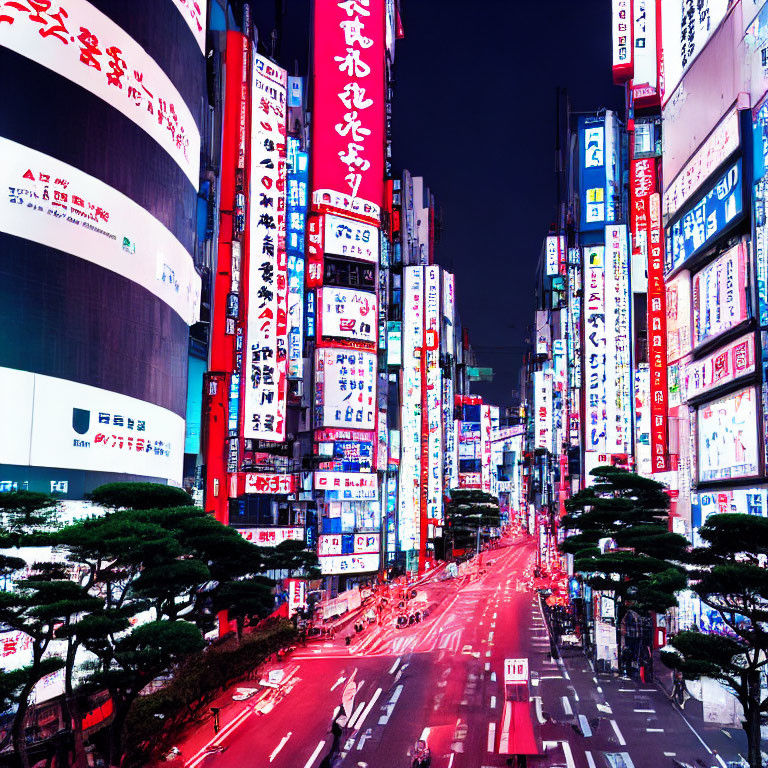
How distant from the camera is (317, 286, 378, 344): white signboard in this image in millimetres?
42938

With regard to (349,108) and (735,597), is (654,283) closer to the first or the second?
(735,597)

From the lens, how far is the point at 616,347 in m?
40.7

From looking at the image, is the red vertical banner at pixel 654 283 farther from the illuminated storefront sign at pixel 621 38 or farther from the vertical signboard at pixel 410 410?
the vertical signboard at pixel 410 410

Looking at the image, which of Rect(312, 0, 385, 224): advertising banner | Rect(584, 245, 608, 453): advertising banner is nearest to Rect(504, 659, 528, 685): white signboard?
Rect(584, 245, 608, 453): advertising banner

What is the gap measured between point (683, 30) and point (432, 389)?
4693cm

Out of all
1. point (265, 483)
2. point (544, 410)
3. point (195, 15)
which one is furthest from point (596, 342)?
point (544, 410)

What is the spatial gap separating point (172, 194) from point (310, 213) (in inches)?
782

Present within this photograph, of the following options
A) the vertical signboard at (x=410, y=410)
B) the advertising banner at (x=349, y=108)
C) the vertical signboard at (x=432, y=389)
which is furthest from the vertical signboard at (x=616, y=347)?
the vertical signboard at (x=432, y=389)

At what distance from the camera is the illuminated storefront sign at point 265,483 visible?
116 feet

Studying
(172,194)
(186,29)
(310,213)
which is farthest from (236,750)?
(310,213)

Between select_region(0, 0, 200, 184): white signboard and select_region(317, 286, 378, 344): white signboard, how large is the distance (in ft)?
60.6

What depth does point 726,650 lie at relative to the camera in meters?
16.3

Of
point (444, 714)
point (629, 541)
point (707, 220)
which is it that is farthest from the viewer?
point (629, 541)

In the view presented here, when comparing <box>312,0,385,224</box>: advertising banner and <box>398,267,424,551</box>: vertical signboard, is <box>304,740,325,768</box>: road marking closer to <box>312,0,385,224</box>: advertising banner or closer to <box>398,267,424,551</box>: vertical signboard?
<box>312,0,385,224</box>: advertising banner
